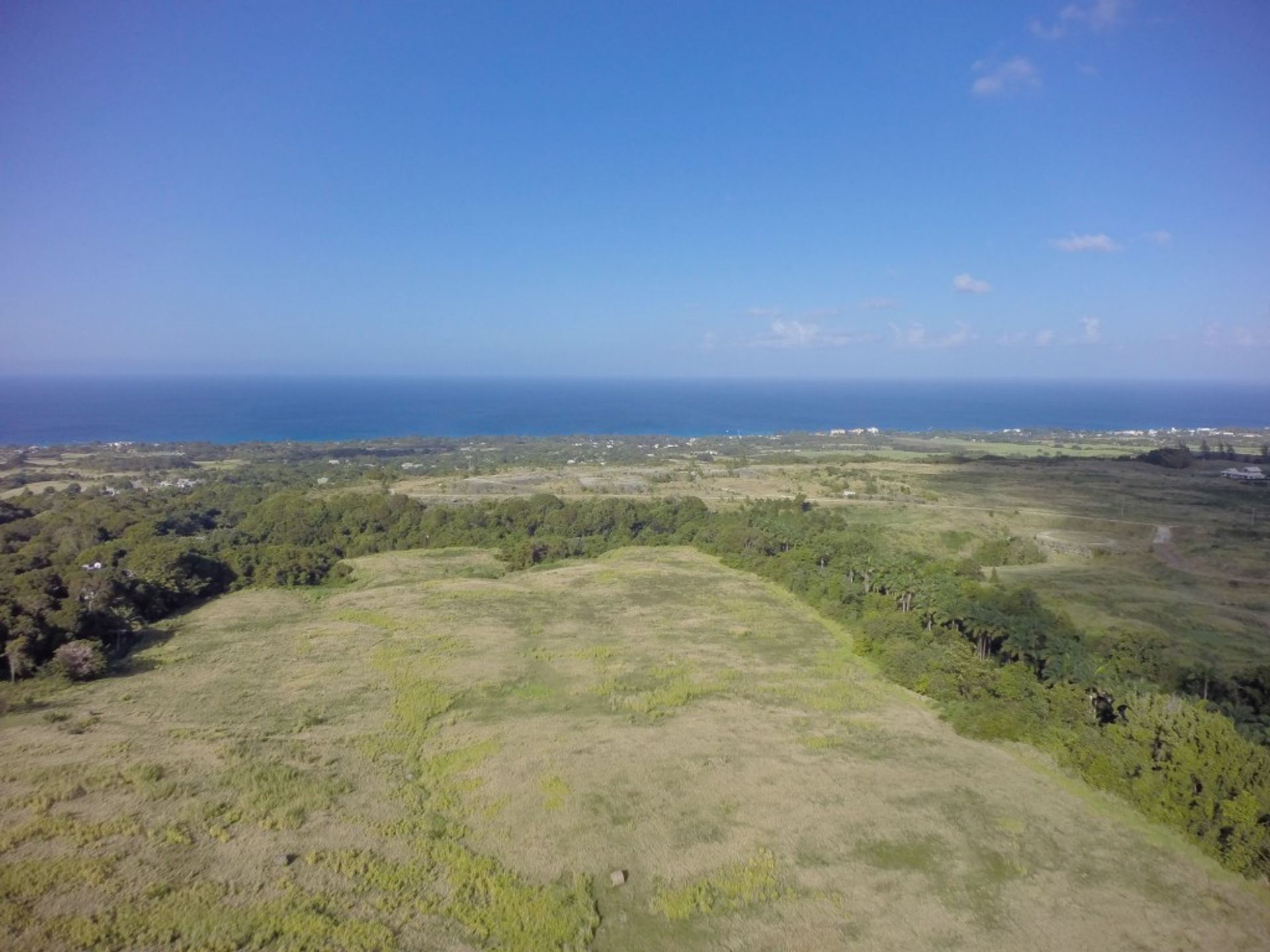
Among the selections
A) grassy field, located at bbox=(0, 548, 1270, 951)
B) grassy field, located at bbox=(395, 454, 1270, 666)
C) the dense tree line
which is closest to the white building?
grassy field, located at bbox=(395, 454, 1270, 666)

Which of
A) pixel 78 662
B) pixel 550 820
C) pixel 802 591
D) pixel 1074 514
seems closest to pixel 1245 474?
→ pixel 1074 514

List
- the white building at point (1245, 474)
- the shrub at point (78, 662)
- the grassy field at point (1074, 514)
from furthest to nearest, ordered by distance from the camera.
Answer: the white building at point (1245, 474) < the grassy field at point (1074, 514) < the shrub at point (78, 662)

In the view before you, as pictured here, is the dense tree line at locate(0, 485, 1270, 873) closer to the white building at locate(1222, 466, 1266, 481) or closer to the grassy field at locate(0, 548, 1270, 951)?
the grassy field at locate(0, 548, 1270, 951)

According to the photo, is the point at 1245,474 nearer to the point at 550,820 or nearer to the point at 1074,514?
the point at 1074,514

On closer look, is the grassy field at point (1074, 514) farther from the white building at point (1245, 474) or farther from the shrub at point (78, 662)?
the shrub at point (78, 662)

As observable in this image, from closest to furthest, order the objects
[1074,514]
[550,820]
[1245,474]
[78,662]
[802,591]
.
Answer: [550,820] → [78,662] → [802,591] → [1074,514] → [1245,474]

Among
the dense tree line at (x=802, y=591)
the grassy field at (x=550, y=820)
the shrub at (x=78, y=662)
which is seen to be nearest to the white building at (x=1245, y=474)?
the dense tree line at (x=802, y=591)

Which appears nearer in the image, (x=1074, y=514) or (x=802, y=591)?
(x=802, y=591)
